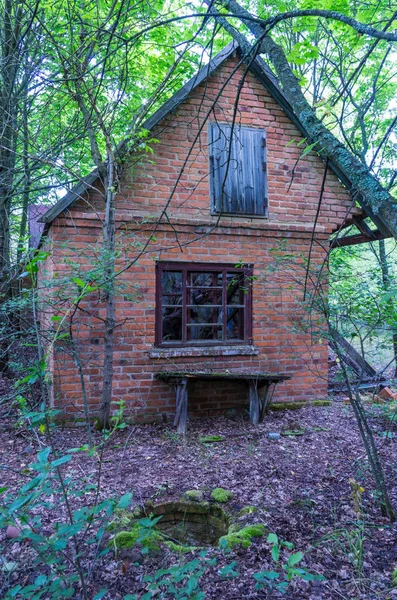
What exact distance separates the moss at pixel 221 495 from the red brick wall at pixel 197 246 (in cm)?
229

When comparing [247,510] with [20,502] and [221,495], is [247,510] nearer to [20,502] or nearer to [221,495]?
[221,495]

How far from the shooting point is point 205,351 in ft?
20.2

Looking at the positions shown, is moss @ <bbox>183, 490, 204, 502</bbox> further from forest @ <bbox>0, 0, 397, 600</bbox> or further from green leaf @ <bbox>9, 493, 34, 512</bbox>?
green leaf @ <bbox>9, 493, 34, 512</bbox>

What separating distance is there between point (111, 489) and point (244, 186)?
4742 mm

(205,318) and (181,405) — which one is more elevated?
(205,318)

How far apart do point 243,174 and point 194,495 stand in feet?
15.6

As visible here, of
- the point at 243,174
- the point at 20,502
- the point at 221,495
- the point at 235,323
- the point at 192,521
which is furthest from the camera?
the point at 235,323

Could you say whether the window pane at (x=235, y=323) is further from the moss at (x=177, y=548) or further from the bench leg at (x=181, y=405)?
the moss at (x=177, y=548)

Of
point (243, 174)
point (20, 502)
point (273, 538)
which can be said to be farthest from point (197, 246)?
point (20, 502)

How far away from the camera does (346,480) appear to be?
13.6ft

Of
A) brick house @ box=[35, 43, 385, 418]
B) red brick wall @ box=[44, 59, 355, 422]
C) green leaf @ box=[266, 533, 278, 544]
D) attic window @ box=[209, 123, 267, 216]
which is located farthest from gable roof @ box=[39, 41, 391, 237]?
green leaf @ box=[266, 533, 278, 544]

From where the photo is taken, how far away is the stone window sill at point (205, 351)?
5.95 meters

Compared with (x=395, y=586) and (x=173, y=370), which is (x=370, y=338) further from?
(x=173, y=370)

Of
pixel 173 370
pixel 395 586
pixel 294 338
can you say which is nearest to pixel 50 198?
pixel 173 370
